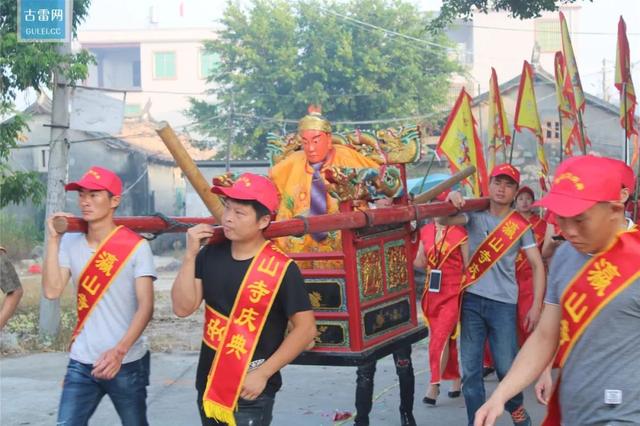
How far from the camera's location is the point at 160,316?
13.7 m

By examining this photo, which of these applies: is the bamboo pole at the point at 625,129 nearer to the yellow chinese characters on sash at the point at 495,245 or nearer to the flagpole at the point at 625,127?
the flagpole at the point at 625,127

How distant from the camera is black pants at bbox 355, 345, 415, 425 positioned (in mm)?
5984

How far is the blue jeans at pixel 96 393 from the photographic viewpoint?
430 centimetres

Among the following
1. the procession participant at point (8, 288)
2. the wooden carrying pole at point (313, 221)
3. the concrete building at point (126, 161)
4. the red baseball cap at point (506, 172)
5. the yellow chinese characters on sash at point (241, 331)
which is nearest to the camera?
the yellow chinese characters on sash at point (241, 331)

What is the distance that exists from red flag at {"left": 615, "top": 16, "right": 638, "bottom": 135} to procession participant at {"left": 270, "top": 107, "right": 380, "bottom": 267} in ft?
5.45

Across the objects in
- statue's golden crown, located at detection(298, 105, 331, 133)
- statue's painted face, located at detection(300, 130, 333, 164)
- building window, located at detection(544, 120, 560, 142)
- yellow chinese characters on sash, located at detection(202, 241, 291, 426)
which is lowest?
yellow chinese characters on sash, located at detection(202, 241, 291, 426)

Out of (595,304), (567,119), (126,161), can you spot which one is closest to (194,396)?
(567,119)

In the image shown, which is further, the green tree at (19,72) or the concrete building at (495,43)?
the concrete building at (495,43)

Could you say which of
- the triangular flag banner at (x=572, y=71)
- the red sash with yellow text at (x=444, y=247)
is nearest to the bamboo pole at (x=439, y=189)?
the red sash with yellow text at (x=444, y=247)

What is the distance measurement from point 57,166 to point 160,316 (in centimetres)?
381

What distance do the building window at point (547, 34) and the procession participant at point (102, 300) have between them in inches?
1662

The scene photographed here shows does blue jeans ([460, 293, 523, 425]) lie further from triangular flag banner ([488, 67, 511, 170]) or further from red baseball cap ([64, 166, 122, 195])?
triangular flag banner ([488, 67, 511, 170])

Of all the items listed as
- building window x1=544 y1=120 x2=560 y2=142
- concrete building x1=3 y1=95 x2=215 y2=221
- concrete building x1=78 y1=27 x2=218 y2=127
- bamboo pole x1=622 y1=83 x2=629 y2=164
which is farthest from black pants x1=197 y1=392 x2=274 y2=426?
concrete building x1=78 y1=27 x2=218 y2=127

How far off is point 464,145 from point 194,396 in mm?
2987
